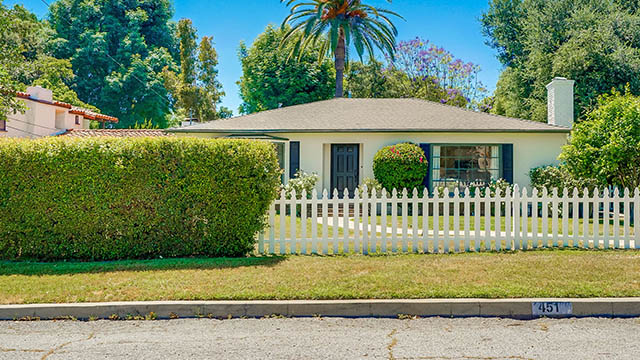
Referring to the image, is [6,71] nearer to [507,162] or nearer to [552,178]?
[507,162]

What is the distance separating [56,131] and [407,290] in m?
23.1

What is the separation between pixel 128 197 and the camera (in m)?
7.42

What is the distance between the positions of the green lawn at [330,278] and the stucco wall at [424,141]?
750 centimetres

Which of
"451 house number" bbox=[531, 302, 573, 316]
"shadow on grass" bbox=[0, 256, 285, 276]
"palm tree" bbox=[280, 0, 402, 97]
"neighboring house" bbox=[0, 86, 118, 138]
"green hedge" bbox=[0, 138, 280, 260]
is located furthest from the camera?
"palm tree" bbox=[280, 0, 402, 97]

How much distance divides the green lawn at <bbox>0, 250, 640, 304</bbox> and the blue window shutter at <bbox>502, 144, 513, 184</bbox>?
23.4 feet

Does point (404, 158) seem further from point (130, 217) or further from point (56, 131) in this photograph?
point (56, 131)

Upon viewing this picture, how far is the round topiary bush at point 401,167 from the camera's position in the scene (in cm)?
1384

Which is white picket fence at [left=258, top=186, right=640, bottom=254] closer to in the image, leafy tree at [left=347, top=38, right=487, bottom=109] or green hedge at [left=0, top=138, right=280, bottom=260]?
green hedge at [left=0, top=138, right=280, bottom=260]

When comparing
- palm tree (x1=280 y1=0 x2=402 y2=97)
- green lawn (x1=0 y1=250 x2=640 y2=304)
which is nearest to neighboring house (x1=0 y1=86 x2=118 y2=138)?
palm tree (x1=280 y1=0 x2=402 y2=97)

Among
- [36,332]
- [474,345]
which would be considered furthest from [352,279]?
[36,332]

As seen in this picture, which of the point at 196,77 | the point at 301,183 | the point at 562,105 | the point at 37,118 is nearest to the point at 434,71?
the point at 196,77

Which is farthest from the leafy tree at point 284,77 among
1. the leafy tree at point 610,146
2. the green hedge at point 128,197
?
the green hedge at point 128,197

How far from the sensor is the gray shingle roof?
14570mm

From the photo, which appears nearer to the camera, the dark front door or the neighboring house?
the dark front door
